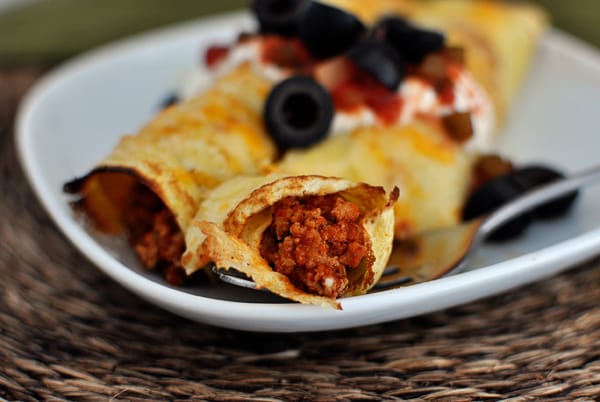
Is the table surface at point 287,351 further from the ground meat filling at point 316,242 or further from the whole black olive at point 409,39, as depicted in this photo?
the whole black olive at point 409,39

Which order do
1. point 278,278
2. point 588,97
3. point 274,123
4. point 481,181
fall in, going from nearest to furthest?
point 278,278, point 274,123, point 481,181, point 588,97

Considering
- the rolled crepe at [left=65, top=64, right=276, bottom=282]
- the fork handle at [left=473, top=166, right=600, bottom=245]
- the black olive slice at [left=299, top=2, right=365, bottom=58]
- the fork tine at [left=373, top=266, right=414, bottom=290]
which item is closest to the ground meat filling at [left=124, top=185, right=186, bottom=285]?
the rolled crepe at [left=65, top=64, right=276, bottom=282]

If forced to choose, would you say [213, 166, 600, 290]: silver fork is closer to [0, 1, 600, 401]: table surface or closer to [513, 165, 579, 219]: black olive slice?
[513, 165, 579, 219]: black olive slice

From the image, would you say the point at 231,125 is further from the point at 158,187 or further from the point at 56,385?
the point at 56,385

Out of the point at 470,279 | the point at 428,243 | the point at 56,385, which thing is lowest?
the point at 56,385

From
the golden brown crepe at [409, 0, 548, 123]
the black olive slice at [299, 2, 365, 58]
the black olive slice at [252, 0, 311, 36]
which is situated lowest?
the black olive slice at [299, 2, 365, 58]

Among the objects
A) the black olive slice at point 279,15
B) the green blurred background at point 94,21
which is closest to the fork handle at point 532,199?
the black olive slice at point 279,15

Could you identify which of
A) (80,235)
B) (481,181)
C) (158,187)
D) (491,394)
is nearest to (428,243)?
(481,181)
